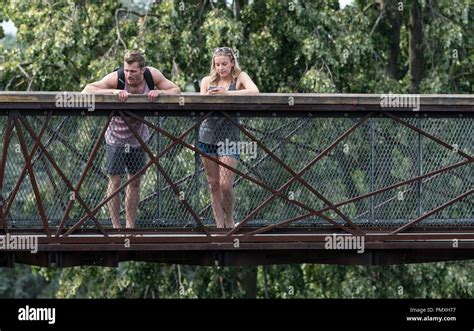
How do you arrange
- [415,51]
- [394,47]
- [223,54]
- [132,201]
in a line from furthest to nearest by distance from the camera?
[394,47], [415,51], [132,201], [223,54]

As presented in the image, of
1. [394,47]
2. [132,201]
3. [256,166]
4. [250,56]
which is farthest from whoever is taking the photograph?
[394,47]

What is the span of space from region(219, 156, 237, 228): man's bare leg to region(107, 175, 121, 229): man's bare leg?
0.78 meters

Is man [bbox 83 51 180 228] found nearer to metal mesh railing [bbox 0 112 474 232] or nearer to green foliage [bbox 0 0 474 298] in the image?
metal mesh railing [bbox 0 112 474 232]

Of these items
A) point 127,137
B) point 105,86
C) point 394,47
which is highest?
point 394,47

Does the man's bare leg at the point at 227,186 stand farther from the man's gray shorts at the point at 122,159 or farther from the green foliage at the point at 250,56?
the green foliage at the point at 250,56

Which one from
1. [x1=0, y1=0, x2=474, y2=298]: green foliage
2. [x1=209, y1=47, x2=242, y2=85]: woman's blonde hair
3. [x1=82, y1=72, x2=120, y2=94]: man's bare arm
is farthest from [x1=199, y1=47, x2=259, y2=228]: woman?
[x1=0, y1=0, x2=474, y2=298]: green foliage

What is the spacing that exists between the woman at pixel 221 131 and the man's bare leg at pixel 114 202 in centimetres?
68

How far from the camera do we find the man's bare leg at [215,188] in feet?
40.9

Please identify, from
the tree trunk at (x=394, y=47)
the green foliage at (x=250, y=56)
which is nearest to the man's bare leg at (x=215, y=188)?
the green foliage at (x=250, y=56)

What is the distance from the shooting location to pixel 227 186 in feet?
40.9

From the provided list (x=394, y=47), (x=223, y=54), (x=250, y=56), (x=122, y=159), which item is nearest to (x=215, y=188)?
(x=122, y=159)

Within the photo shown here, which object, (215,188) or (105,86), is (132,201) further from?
(105,86)

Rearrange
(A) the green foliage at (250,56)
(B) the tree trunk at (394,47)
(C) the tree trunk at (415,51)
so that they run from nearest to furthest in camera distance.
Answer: (A) the green foliage at (250,56), (C) the tree trunk at (415,51), (B) the tree trunk at (394,47)

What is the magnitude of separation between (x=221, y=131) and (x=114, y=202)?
0.98m
